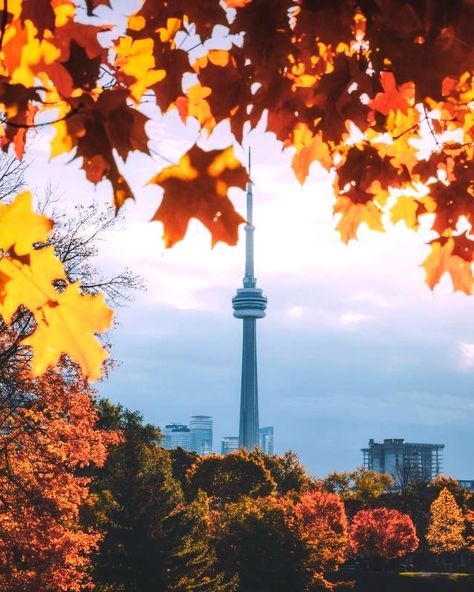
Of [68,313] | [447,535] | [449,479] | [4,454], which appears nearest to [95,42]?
[68,313]

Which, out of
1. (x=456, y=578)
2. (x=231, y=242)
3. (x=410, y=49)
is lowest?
(x=456, y=578)

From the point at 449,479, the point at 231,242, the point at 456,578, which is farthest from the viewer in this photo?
the point at 449,479

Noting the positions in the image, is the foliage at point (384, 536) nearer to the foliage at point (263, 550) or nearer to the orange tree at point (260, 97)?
the foliage at point (263, 550)

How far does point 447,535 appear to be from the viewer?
67750 mm

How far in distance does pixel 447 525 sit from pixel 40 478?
184 feet

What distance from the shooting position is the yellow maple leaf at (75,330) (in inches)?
108

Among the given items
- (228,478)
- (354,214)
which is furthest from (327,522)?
(354,214)

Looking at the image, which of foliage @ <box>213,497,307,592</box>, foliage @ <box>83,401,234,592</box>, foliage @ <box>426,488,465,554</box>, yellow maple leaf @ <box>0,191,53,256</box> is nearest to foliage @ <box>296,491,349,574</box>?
foliage @ <box>213,497,307,592</box>

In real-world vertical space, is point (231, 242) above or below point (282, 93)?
below

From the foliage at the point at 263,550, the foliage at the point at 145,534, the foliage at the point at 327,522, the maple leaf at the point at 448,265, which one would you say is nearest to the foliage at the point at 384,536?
the foliage at the point at 327,522

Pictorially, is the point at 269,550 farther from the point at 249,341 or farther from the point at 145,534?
the point at 249,341

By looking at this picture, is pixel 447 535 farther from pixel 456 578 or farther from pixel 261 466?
pixel 261 466

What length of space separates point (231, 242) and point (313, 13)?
109 centimetres

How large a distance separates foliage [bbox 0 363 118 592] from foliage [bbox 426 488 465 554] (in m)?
54.2
